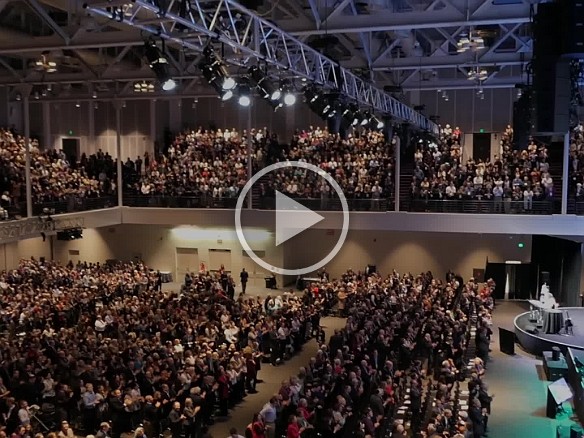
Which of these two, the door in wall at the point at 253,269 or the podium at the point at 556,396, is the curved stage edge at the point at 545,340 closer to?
the podium at the point at 556,396

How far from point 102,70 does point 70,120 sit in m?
11.3

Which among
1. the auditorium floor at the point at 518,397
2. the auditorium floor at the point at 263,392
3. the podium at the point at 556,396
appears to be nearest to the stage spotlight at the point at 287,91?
the auditorium floor at the point at 263,392

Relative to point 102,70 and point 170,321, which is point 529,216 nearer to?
point 170,321

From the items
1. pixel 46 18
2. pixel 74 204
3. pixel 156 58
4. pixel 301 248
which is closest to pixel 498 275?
pixel 301 248

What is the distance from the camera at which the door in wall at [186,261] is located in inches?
1120

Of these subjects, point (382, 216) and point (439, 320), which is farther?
point (382, 216)

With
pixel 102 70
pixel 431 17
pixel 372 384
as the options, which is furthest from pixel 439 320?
pixel 102 70

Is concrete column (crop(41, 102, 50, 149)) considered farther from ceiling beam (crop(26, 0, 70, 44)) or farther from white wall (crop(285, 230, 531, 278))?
ceiling beam (crop(26, 0, 70, 44))

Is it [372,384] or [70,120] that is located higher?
[70,120]

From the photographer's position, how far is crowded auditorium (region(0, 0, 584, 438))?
11.8 meters

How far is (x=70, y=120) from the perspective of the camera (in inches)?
1268

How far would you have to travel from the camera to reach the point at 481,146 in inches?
1153

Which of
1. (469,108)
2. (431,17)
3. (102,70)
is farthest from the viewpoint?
(469,108)

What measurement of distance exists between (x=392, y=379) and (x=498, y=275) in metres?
13.8
